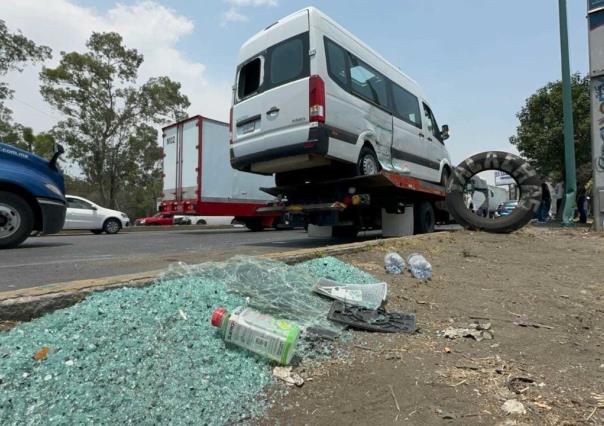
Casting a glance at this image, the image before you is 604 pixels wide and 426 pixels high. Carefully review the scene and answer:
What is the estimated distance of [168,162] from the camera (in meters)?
13.3

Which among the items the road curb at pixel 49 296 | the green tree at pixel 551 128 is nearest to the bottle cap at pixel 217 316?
the road curb at pixel 49 296

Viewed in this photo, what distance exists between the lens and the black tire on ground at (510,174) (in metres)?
6.64

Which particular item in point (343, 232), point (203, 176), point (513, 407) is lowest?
point (513, 407)

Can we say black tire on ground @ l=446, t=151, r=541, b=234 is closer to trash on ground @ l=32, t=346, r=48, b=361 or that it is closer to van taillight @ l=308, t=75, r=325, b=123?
van taillight @ l=308, t=75, r=325, b=123

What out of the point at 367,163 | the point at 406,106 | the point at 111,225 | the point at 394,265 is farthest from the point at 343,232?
the point at 111,225

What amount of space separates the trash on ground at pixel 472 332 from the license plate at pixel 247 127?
454 centimetres

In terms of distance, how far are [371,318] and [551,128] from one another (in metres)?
22.6

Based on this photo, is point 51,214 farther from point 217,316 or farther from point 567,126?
point 567,126

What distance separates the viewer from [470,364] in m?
2.17

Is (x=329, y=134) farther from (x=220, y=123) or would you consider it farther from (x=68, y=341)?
(x=220, y=123)

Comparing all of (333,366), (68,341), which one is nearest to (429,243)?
(333,366)

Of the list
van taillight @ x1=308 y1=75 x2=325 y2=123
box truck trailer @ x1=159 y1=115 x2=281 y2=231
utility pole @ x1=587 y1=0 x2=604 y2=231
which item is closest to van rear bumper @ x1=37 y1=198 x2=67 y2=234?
van taillight @ x1=308 y1=75 x2=325 y2=123

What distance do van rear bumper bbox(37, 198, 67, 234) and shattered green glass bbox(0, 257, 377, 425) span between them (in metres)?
5.16

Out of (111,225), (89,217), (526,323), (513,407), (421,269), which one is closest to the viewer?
(513,407)
